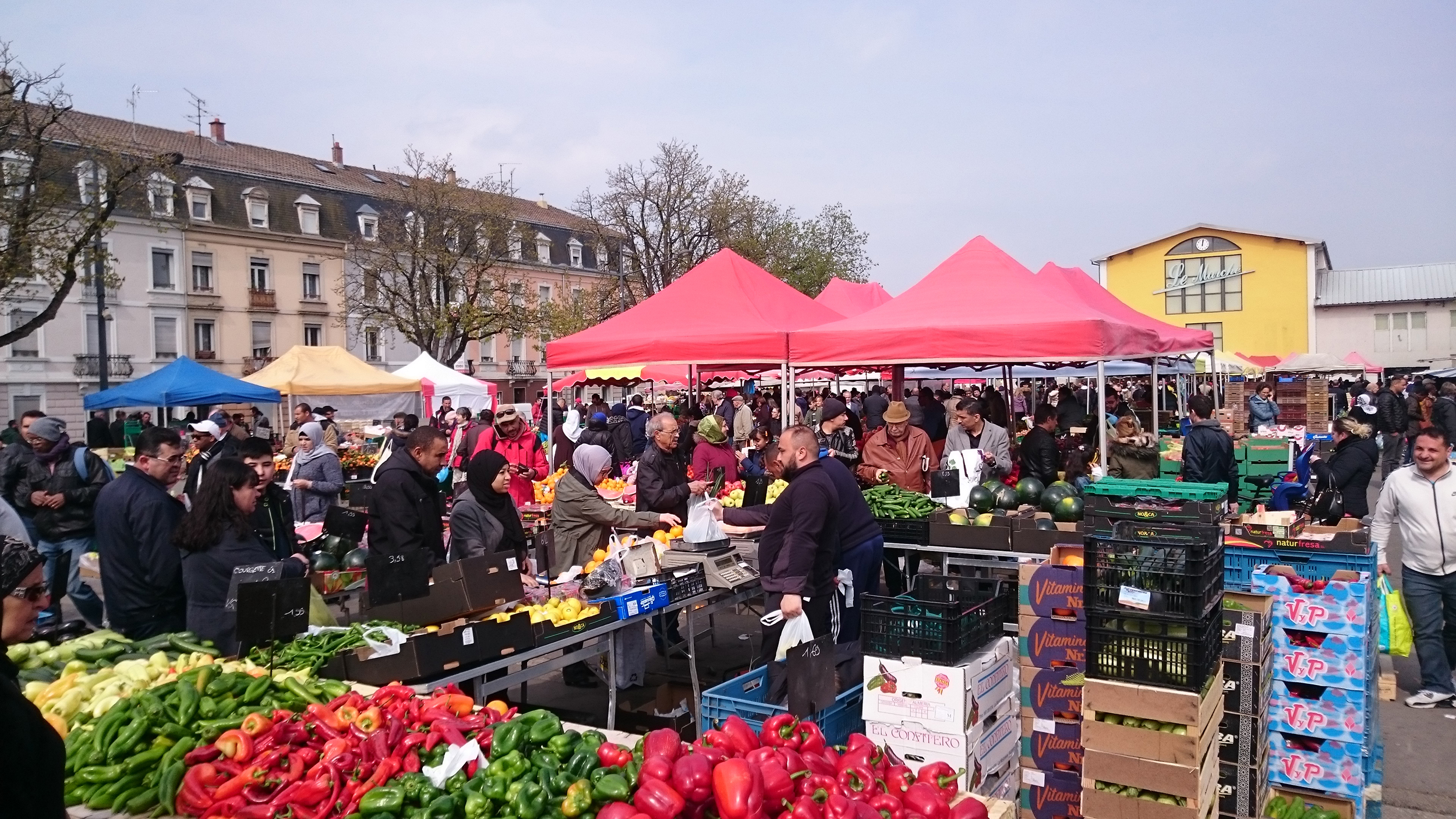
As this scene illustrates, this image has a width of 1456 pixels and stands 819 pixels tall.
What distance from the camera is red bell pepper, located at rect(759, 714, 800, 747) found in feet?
10.1

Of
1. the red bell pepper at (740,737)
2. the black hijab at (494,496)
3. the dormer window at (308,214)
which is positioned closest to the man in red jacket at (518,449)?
the black hijab at (494,496)

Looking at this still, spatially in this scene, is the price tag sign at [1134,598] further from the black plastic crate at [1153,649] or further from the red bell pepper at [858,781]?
the red bell pepper at [858,781]

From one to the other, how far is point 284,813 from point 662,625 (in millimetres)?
4345

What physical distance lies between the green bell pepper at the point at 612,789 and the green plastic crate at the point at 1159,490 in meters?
4.11

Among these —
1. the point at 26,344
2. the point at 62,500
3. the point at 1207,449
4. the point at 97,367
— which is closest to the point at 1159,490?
the point at 1207,449

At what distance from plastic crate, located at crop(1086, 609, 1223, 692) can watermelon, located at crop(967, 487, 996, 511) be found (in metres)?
3.45

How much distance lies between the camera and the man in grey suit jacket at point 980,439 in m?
8.60

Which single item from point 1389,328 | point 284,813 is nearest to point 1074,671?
point 284,813

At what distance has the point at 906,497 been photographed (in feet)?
24.8

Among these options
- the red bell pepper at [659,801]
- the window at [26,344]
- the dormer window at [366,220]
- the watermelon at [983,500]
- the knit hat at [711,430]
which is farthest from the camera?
the dormer window at [366,220]

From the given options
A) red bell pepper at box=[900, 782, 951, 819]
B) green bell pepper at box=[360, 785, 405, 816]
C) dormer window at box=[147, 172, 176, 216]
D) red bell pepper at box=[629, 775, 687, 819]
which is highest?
dormer window at box=[147, 172, 176, 216]

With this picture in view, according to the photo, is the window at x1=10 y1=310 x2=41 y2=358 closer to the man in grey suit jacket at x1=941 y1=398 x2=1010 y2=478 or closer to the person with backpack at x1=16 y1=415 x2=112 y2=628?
the person with backpack at x1=16 y1=415 x2=112 y2=628

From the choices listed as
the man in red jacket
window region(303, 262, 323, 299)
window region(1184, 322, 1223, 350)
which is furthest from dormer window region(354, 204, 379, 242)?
window region(1184, 322, 1223, 350)

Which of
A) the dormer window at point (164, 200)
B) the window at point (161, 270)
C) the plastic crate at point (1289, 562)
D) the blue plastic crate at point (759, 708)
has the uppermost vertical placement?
the dormer window at point (164, 200)
